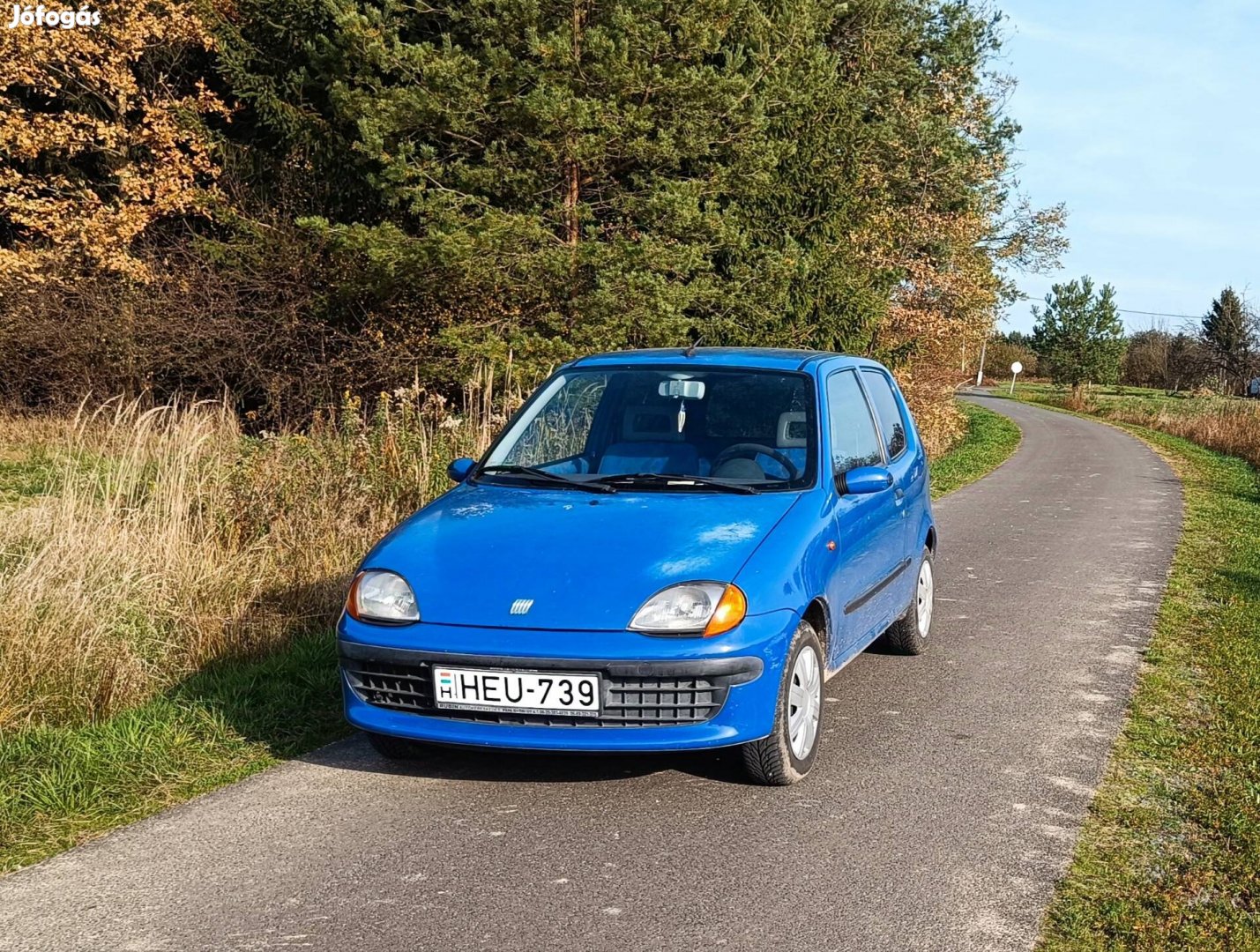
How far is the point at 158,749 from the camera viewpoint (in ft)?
17.2

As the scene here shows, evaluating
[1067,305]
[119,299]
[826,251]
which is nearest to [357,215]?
[119,299]

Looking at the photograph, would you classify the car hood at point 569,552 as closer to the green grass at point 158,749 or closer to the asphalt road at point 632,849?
the asphalt road at point 632,849

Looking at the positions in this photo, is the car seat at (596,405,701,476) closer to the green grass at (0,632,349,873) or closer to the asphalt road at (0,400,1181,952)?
the asphalt road at (0,400,1181,952)

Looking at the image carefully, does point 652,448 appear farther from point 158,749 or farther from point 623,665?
point 158,749

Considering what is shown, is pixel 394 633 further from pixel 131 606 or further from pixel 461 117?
pixel 461 117

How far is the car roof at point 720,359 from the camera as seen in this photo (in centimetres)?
629

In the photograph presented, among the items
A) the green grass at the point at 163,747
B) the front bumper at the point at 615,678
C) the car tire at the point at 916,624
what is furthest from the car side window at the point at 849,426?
the green grass at the point at 163,747

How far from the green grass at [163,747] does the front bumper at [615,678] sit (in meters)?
0.99

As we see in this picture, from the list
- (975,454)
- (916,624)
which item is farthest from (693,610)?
(975,454)

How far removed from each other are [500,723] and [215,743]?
5.20 ft

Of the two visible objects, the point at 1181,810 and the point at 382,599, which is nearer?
the point at 1181,810

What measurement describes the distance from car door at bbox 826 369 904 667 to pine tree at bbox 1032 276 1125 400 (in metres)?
87.0

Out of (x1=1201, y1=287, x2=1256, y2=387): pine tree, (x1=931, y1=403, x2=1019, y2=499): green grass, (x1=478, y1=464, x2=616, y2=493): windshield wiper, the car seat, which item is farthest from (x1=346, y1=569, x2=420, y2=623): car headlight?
(x1=1201, y1=287, x2=1256, y2=387): pine tree

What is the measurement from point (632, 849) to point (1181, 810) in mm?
2136
